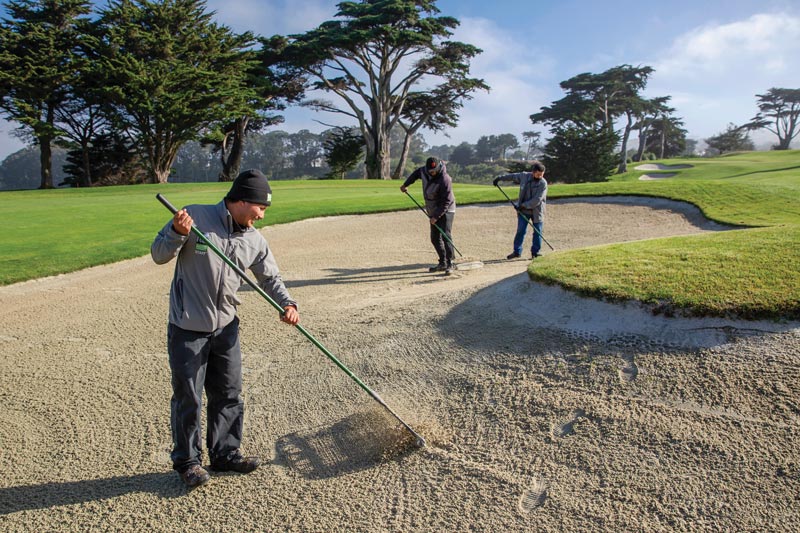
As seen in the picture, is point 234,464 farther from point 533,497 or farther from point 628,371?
point 628,371

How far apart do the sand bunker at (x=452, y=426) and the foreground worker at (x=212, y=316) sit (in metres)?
0.32

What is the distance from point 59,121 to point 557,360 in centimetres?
5076

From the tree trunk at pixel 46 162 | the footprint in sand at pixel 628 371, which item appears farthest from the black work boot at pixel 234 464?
the tree trunk at pixel 46 162

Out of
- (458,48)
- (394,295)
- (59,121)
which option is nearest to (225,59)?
(59,121)

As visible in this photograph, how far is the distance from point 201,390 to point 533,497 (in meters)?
2.59

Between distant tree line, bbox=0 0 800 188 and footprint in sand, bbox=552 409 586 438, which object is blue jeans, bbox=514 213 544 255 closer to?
footprint in sand, bbox=552 409 586 438

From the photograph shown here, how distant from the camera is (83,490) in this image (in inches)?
160

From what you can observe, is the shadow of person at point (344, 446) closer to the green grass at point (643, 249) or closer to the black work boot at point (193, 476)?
the black work boot at point (193, 476)

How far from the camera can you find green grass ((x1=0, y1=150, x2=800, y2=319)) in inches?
197

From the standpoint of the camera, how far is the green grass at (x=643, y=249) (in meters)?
5.01

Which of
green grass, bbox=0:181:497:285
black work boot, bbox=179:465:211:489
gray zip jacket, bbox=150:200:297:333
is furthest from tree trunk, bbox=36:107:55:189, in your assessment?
black work boot, bbox=179:465:211:489

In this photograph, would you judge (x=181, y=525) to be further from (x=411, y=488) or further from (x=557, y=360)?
(x=557, y=360)

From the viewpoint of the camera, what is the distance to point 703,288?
5117 millimetres

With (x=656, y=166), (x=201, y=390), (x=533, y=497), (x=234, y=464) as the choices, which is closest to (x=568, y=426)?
(x=533, y=497)
